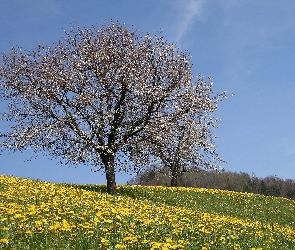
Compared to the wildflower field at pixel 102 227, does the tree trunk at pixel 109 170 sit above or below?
above

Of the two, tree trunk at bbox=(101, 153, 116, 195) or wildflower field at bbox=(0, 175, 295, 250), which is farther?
tree trunk at bbox=(101, 153, 116, 195)

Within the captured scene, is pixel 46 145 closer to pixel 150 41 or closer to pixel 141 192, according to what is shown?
pixel 141 192

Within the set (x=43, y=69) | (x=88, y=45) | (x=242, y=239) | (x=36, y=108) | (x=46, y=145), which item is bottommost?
(x=242, y=239)

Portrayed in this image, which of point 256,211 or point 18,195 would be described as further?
point 256,211

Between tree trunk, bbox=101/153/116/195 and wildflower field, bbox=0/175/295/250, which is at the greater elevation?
tree trunk, bbox=101/153/116/195

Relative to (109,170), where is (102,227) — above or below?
below

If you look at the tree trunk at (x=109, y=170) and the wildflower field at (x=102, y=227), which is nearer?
the wildflower field at (x=102, y=227)

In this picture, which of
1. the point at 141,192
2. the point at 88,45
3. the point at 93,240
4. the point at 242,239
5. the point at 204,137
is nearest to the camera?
the point at 93,240

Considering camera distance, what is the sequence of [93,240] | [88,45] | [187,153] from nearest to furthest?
[93,240], [88,45], [187,153]

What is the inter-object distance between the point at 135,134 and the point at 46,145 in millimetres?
6814

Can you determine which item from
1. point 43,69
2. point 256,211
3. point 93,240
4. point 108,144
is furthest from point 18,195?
point 256,211

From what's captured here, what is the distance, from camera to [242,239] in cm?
1420

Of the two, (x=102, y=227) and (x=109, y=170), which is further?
(x=109, y=170)

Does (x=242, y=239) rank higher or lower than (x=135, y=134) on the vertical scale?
lower
